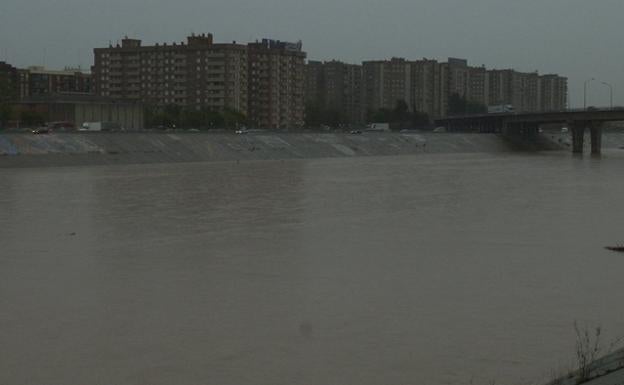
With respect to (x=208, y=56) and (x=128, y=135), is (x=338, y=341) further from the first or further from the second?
(x=208, y=56)

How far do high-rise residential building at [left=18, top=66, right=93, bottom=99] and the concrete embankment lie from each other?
3135 inches

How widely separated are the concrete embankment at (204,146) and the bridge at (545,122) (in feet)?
20.9

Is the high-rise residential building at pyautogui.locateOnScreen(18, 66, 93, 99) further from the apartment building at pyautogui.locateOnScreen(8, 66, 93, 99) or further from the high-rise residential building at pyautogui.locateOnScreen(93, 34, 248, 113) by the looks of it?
the high-rise residential building at pyautogui.locateOnScreen(93, 34, 248, 113)

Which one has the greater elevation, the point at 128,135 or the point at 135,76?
the point at 135,76

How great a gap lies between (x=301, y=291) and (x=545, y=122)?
100894mm

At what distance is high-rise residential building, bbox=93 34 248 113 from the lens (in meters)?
142

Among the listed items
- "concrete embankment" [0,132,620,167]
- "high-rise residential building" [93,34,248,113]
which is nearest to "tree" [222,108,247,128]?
"high-rise residential building" [93,34,248,113]

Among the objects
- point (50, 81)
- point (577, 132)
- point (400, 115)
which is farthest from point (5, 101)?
point (400, 115)

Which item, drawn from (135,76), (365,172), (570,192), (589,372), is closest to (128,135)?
(365,172)

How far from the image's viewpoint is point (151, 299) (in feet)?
48.1

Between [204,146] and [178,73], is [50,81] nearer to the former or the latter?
[178,73]

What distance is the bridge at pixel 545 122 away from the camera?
101m

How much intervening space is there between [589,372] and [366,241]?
531 inches

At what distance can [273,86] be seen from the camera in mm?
151125
